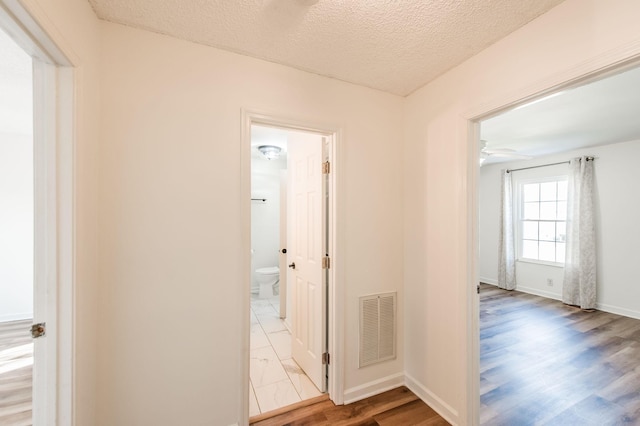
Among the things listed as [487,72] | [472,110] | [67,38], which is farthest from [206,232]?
[487,72]

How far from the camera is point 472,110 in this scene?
5.40 ft

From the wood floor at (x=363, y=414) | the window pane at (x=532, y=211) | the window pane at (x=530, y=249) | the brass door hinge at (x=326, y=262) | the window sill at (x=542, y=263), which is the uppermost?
the window pane at (x=532, y=211)

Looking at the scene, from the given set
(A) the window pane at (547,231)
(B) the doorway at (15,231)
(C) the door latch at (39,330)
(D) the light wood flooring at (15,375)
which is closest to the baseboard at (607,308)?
(A) the window pane at (547,231)

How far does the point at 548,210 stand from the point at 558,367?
337cm

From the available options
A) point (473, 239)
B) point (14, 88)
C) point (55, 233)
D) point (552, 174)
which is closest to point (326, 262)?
point (473, 239)

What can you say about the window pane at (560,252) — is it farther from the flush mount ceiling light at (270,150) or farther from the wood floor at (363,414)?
the flush mount ceiling light at (270,150)

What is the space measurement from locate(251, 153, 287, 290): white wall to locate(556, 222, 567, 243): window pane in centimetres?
515

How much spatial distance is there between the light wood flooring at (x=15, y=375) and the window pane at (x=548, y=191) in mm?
7181

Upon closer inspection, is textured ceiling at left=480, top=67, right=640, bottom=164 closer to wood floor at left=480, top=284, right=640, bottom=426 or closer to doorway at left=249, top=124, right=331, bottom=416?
doorway at left=249, top=124, right=331, bottom=416

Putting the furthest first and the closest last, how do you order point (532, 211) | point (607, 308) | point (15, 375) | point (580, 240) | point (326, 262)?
point (532, 211) → point (580, 240) → point (607, 308) → point (15, 375) → point (326, 262)

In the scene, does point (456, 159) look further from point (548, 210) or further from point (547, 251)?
point (547, 251)

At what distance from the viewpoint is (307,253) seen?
233 cm

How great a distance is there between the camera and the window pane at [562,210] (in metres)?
4.41

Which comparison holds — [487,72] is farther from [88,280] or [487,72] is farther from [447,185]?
[88,280]
